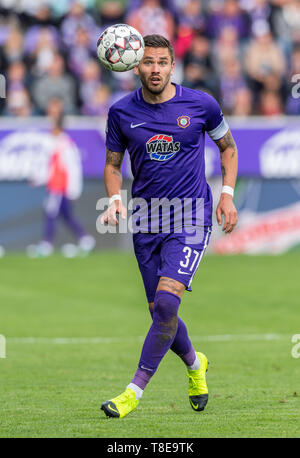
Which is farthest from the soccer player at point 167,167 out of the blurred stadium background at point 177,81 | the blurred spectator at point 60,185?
the blurred spectator at point 60,185

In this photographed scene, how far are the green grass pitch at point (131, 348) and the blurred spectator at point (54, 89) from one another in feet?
11.7

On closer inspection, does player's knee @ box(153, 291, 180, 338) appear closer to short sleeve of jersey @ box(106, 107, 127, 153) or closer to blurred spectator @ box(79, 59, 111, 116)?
short sleeve of jersey @ box(106, 107, 127, 153)

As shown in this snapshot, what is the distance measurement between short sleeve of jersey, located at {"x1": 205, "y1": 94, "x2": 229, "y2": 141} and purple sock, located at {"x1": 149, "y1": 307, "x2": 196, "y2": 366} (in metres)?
1.40

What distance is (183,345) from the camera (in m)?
7.35

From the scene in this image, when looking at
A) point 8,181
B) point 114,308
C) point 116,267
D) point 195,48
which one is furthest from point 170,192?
point 195,48

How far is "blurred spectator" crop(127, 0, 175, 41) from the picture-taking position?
21.7 meters

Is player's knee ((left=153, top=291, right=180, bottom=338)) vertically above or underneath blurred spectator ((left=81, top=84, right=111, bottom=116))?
above

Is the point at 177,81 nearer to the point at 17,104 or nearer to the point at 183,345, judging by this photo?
the point at 17,104

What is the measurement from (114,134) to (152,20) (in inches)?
589

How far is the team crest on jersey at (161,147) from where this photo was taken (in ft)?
23.5

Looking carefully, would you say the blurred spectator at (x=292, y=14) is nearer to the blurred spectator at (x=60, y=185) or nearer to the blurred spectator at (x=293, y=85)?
the blurred spectator at (x=293, y=85)

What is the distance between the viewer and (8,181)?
18.4 meters

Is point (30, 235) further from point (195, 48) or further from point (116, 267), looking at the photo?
point (195, 48)

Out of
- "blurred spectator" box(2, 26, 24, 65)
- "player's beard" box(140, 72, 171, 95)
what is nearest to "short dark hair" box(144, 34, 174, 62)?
"player's beard" box(140, 72, 171, 95)
